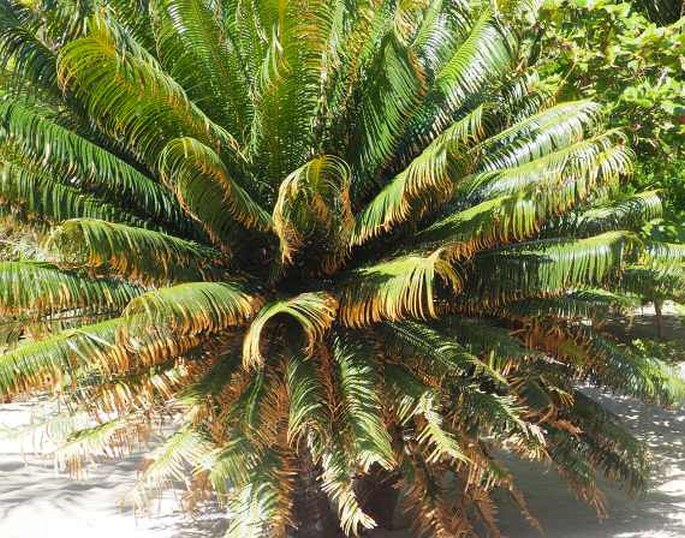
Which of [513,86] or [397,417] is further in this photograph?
[513,86]

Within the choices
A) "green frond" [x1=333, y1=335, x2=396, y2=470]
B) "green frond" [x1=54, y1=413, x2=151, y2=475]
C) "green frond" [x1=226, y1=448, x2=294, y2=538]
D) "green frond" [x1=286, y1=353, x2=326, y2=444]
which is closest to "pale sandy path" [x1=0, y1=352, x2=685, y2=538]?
"green frond" [x1=54, y1=413, x2=151, y2=475]

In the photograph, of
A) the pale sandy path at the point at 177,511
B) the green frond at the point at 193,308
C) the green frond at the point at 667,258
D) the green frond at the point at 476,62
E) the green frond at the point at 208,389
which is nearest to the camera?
the green frond at the point at 193,308

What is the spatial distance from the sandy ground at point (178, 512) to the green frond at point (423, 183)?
2875mm

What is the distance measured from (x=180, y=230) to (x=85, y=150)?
0.82m

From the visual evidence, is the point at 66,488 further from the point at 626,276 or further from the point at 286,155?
the point at 626,276

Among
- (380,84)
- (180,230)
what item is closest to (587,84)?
(380,84)

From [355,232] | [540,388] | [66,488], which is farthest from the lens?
[66,488]

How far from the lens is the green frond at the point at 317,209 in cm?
486

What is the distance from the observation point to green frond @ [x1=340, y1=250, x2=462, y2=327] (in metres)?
4.72

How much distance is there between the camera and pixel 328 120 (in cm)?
566

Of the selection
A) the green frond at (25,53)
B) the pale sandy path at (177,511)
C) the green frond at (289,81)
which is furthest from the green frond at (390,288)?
the pale sandy path at (177,511)

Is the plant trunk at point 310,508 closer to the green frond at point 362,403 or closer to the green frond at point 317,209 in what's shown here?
the green frond at point 362,403

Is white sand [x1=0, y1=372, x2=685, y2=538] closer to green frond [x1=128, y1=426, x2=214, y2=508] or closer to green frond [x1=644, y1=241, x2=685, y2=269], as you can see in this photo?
green frond [x1=644, y1=241, x2=685, y2=269]

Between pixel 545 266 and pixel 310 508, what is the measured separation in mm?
2274
